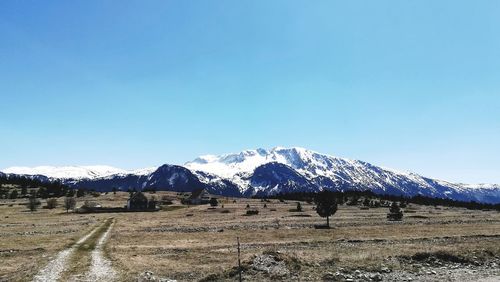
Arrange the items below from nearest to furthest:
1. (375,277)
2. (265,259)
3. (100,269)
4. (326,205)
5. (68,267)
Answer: (375,277) < (100,269) < (68,267) < (265,259) < (326,205)

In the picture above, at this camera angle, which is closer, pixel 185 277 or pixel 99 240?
pixel 185 277

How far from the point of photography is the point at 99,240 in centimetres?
5559

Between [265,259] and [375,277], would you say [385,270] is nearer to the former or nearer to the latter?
[375,277]

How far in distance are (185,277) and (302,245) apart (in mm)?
21825

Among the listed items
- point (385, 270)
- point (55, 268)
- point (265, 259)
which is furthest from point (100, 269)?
point (385, 270)

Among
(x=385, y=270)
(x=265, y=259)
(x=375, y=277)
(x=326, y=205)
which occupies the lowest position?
(x=375, y=277)

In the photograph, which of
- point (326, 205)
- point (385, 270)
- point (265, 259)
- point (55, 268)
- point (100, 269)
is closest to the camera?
point (100, 269)

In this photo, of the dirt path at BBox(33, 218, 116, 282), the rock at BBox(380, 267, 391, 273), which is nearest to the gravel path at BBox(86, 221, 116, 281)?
the dirt path at BBox(33, 218, 116, 282)

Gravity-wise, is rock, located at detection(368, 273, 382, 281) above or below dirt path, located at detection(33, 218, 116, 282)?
below

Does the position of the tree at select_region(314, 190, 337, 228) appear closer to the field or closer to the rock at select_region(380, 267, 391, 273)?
the field

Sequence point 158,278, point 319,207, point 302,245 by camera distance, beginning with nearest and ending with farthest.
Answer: point 158,278 < point 302,245 < point 319,207

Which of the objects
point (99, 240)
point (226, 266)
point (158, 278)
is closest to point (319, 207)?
point (99, 240)

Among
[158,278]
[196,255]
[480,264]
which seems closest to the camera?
[158,278]

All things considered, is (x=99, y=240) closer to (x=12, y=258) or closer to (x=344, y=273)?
(x=12, y=258)
